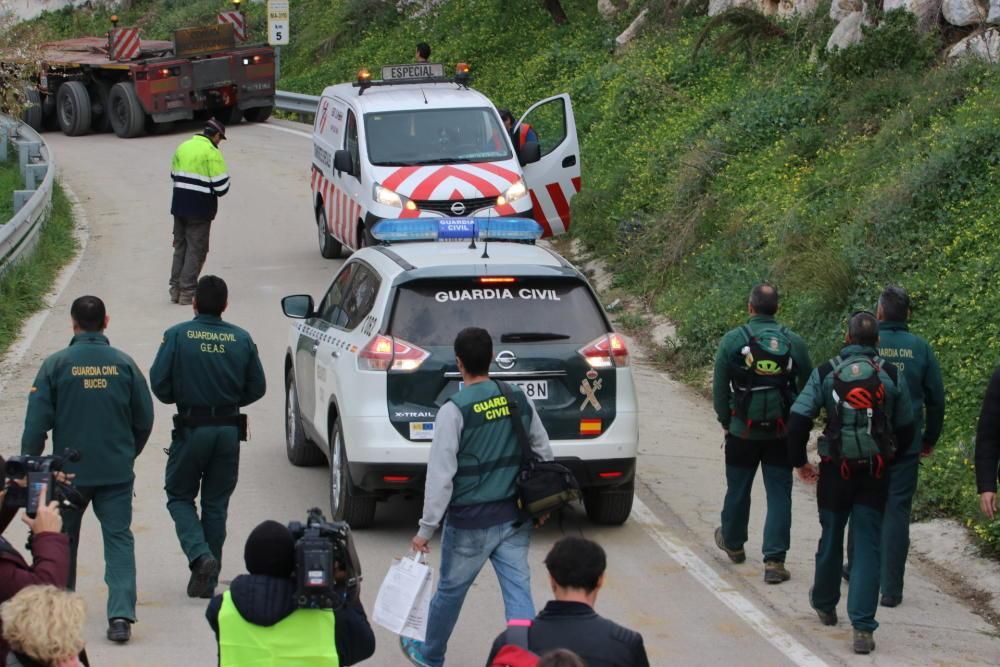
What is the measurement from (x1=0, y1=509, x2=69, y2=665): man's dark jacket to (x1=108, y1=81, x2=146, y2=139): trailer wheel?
23241 mm

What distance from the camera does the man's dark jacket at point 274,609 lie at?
16.5ft

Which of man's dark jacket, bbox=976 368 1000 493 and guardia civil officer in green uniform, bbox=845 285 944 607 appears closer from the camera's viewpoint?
man's dark jacket, bbox=976 368 1000 493

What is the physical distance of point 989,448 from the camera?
24.6 ft

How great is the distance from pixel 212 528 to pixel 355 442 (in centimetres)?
106

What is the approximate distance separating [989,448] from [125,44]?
76.0 ft

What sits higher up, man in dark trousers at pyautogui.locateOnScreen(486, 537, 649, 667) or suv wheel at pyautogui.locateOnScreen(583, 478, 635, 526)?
man in dark trousers at pyautogui.locateOnScreen(486, 537, 649, 667)

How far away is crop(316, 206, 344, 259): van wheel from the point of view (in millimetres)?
18594

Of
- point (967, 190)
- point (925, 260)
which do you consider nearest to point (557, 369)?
point (925, 260)

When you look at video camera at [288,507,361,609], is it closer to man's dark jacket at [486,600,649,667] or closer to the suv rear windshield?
man's dark jacket at [486,600,649,667]

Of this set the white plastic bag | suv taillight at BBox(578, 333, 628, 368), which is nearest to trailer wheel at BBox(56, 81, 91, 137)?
suv taillight at BBox(578, 333, 628, 368)

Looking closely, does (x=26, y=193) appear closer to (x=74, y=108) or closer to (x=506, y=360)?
(x=74, y=108)

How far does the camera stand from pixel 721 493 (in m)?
10.8

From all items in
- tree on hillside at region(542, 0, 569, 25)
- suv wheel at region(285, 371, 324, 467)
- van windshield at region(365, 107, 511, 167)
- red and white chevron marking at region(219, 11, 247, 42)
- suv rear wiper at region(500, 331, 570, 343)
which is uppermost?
tree on hillside at region(542, 0, 569, 25)

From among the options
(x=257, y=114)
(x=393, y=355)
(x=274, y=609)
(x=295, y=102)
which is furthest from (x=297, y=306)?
(x=257, y=114)
